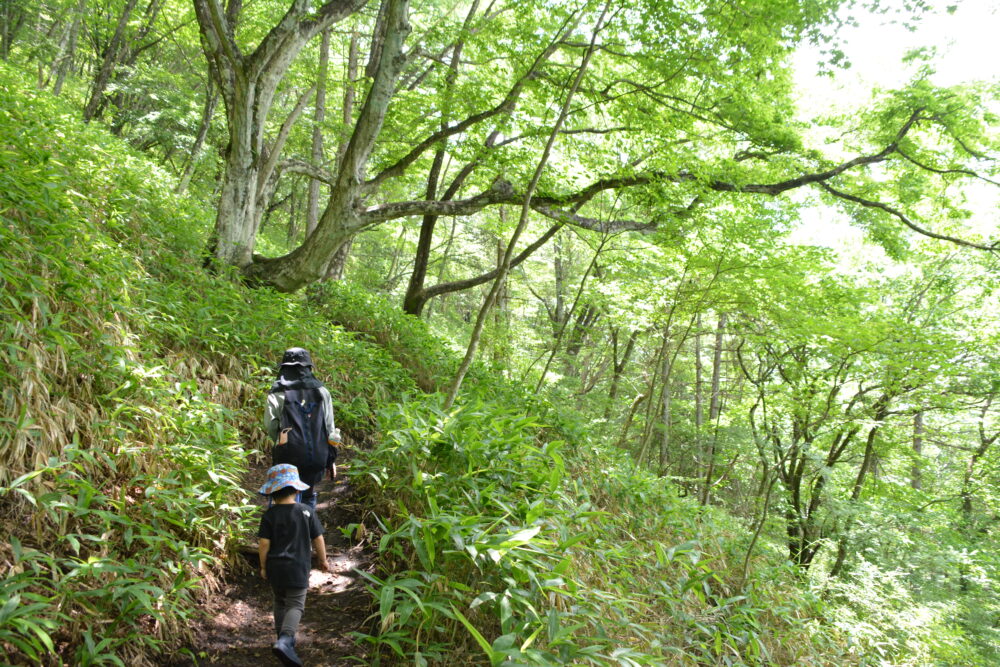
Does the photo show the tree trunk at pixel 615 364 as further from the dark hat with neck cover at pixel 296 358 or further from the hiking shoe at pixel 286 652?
the hiking shoe at pixel 286 652

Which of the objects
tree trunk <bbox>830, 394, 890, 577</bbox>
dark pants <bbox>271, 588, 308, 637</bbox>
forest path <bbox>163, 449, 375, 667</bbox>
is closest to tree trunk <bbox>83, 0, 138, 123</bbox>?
forest path <bbox>163, 449, 375, 667</bbox>

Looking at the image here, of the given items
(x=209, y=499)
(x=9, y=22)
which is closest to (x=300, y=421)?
(x=209, y=499)

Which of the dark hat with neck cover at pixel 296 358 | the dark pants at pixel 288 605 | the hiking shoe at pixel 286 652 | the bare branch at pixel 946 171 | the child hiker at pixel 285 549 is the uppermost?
the bare branch at pixel 946 171

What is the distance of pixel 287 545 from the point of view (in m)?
3.05

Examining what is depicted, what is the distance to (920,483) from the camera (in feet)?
57.1

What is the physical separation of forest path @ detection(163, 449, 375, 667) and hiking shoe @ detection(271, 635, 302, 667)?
0.23 m

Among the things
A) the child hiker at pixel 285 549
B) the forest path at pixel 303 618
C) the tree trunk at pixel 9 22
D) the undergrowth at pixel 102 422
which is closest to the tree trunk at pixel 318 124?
the undergrowth at pixel 102 422

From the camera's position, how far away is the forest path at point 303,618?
297cm

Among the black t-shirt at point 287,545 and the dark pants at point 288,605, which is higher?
the black t-shirt at point 287,545

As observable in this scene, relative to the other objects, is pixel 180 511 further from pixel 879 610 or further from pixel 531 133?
pixel 879 610

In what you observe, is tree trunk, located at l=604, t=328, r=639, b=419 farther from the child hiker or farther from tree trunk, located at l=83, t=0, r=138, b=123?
tree trunk, located at l=83, t=0, r=138, b=123

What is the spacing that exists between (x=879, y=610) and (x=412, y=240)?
17632mm

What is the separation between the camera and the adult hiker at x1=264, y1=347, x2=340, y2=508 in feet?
12.1

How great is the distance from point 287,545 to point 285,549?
2 cm
